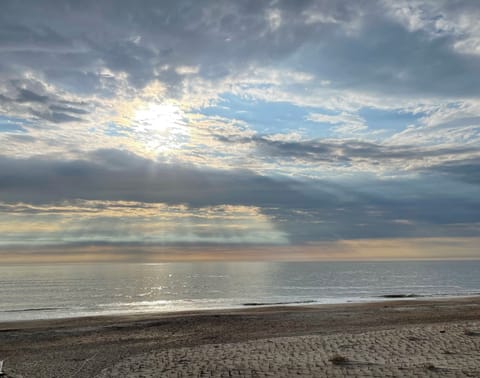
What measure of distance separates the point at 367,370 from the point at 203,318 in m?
20.3

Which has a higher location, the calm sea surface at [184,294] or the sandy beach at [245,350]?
the sandy beach at [245,350]

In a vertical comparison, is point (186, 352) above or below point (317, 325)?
above

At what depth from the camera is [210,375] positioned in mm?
13305

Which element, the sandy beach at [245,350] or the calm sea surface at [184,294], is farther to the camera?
the calm sea surface at [184,294]

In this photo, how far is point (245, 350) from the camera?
651 inches

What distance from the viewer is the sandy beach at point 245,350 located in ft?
44.1

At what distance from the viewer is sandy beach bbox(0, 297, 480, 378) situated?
44.1 ft

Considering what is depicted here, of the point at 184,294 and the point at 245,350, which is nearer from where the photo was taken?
the point at 245,350

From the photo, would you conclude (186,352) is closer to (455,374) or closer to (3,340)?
(455,374)

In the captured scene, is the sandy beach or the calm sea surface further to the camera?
the calm sea surface

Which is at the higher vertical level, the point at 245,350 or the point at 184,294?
the point at 245,350

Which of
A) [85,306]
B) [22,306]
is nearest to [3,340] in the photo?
[85,306]

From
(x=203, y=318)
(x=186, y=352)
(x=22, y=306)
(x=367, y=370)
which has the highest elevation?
(x=367, y=370)

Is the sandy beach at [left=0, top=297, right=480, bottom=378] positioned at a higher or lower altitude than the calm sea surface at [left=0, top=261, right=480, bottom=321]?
higher
